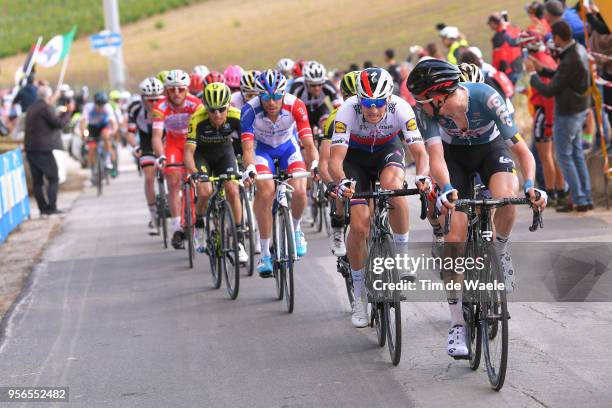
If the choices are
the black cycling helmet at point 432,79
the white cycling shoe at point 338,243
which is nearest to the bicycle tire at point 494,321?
the black cycling helmet at point 432,79

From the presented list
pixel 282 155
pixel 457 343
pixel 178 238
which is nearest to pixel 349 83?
pixel 282 155

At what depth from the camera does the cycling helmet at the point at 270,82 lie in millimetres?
10773

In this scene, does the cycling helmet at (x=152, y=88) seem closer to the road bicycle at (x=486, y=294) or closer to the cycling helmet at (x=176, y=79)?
the cycling helmet at (x=176, y=79)

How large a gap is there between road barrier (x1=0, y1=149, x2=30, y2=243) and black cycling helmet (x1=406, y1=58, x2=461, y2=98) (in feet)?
33.0

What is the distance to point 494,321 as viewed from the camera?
704cm

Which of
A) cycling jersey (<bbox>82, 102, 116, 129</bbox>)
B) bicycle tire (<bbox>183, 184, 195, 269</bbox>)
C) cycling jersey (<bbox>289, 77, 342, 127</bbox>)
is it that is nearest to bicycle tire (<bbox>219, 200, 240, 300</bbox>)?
bicycle tire (<bbox>183, 184, 195, 269</bbox>)

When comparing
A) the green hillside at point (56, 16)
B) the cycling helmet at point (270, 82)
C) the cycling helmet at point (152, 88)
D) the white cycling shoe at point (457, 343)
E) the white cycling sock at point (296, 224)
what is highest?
the green hillside at point (56, 16)

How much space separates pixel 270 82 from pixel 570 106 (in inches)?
188

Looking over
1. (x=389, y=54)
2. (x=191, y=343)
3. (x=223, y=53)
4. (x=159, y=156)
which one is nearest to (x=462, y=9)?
(x=223, y=53)

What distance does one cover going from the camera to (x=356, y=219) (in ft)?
28.3

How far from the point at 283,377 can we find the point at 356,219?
56.0 inches

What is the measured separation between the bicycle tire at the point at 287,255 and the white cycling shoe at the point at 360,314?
1175 millimetres

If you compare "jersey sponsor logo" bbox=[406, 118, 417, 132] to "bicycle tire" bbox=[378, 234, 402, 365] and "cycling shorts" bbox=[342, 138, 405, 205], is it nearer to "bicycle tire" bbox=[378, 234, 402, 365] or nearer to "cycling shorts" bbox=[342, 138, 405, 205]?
"cycling shorts" bbox=[342, 138, 405, 205]

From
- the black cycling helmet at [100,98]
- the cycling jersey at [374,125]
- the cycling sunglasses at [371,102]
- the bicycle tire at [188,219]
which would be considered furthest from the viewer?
the black cycling helmet at [100,98]
